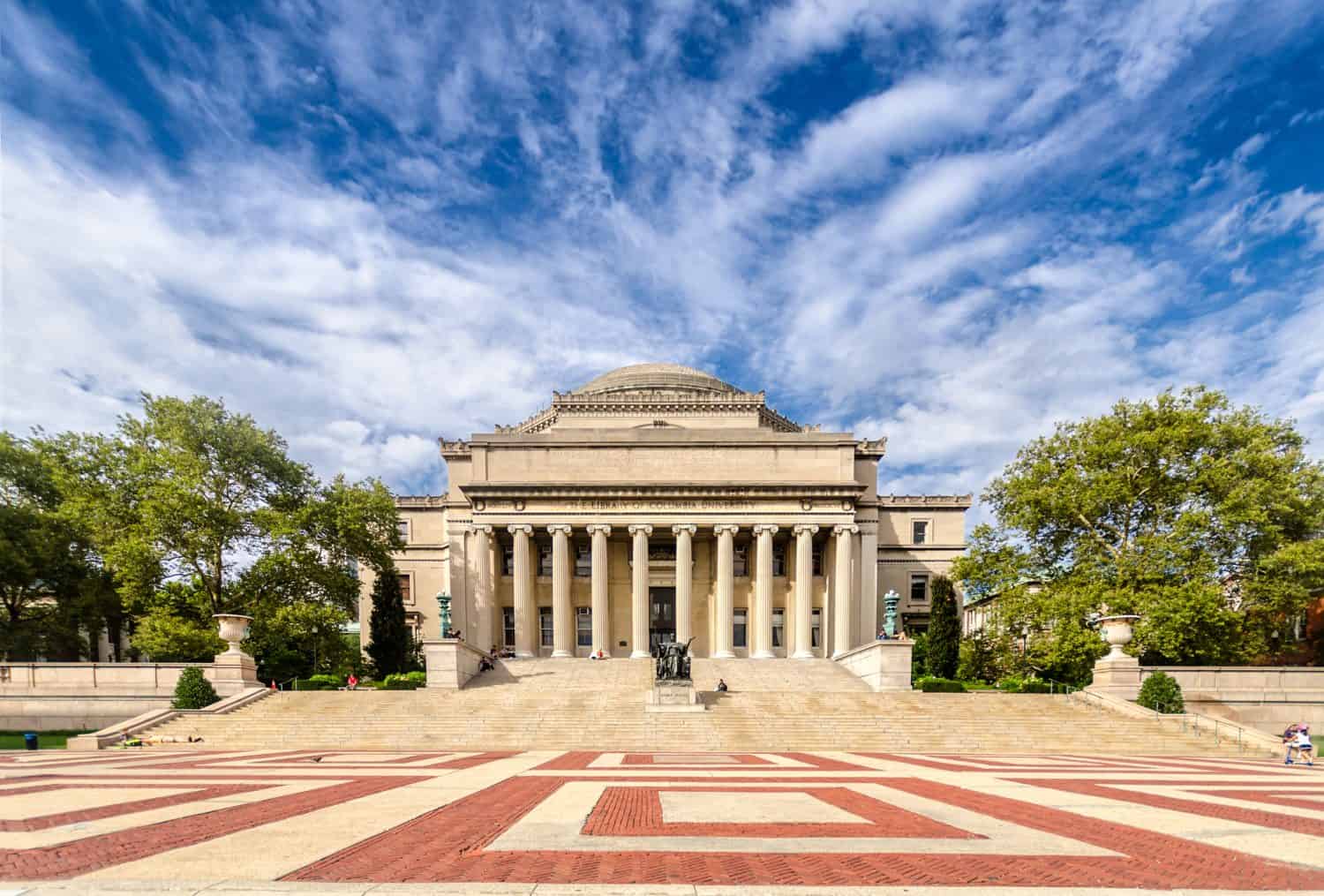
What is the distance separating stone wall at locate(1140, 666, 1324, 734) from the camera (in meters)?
27.2

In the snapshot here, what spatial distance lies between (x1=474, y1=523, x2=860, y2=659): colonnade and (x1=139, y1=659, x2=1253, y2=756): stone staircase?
13585 millimetres

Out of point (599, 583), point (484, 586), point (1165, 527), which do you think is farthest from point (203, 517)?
point (1165, 527)

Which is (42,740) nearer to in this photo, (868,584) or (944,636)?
(868,584)

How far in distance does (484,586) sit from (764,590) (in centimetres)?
1954

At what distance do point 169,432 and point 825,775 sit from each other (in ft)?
117

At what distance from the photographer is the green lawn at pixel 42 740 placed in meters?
22.4

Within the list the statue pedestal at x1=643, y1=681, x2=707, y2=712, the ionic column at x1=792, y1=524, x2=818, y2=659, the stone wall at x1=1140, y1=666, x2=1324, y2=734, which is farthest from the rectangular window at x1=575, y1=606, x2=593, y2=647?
the stone wall at x1=1140, y1=666, x2=1324, y2=734

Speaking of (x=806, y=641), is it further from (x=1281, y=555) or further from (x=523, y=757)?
(x=523, y=757)

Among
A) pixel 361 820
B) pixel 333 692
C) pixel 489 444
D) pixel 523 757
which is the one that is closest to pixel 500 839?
pixel 361 820

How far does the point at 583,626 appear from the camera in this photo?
47.0 meters

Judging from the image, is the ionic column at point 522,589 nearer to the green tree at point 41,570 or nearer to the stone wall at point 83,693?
the stone wall at point 83,693

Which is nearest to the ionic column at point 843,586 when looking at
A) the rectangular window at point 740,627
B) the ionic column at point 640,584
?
the rectangular window at point 740,627

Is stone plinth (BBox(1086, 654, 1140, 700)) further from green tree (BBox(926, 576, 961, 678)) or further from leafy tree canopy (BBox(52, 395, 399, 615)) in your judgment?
leafy tree canopy (BBox(52, 395, 399, 615))

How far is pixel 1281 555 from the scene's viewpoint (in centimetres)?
2805
